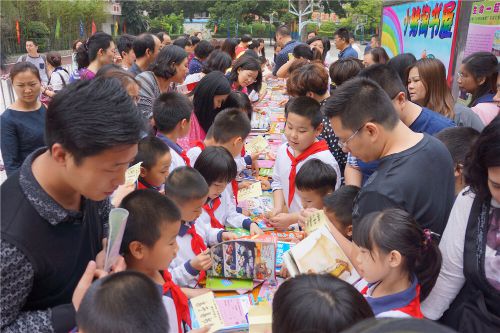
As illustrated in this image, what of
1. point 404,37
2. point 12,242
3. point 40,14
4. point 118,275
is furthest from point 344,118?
point 40,14

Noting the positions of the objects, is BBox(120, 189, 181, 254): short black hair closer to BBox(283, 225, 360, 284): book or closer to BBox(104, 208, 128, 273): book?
BBox(104, 208, 128, 273): book

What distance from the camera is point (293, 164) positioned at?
2604mm

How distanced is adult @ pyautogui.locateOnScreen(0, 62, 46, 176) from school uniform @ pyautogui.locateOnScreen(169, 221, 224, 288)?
1373mm

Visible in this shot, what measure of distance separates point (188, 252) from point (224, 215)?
1.74 ft

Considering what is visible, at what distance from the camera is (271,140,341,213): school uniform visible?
2564mm

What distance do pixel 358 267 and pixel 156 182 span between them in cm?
116

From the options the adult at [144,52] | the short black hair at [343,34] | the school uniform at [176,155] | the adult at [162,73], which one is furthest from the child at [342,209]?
the short black hair at [343,34]

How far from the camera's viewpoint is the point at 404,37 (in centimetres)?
608

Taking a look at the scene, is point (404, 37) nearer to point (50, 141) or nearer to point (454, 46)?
point (454, 46)

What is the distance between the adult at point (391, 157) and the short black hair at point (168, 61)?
2.01m

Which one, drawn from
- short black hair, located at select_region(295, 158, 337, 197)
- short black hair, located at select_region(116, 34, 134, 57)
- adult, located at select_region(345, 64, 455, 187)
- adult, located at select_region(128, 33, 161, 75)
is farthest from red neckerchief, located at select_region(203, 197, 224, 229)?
short black hair, located at select_region(116, 34, 134, 57)

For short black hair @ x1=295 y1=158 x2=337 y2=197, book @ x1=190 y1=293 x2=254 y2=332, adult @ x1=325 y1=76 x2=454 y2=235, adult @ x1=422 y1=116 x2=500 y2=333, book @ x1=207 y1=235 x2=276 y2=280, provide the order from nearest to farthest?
adult @ x1=422 y1=116 x2=500 y2=333
adult @ x1=325 y1=76 x2=454 y2=235
book @ x1=190 y1=293 x2=254 y2=332
book @ x1=207 y1=235 x2=276 y2=280
short black hair @ x1=295 y1=158 x2=337 y2=197

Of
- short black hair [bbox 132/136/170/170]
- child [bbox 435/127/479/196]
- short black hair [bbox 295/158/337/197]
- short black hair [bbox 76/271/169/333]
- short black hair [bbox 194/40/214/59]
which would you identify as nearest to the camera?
short black hair [bbox 76/271/169/333]

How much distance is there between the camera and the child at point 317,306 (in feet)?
3.37
